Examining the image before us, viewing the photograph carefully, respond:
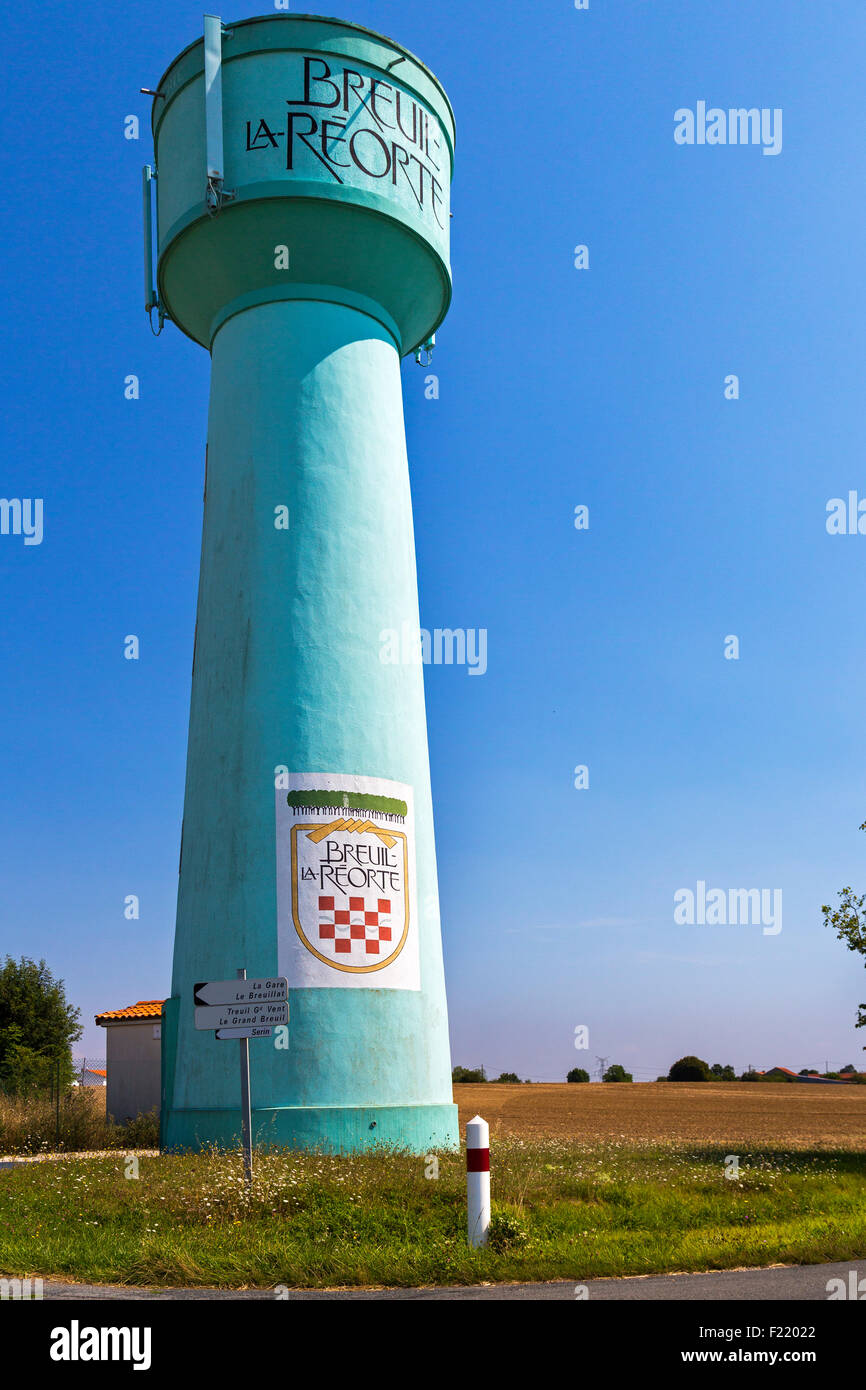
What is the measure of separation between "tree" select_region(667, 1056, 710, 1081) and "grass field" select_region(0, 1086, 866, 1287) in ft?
196

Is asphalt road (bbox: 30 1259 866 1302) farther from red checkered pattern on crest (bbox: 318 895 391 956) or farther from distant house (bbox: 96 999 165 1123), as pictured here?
distant house (bbox: 96 999 165 1123)

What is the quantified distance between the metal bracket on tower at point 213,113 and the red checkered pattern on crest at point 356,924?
33.8 ft

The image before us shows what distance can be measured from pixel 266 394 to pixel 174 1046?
9.78 metres

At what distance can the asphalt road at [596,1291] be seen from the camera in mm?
7664

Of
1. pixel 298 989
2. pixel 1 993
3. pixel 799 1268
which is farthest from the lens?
pixel 1 993

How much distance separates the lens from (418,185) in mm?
19094

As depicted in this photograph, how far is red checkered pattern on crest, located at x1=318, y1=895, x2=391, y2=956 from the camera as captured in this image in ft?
52.9

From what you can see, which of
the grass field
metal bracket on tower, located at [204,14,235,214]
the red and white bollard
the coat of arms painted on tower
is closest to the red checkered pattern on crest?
the coat of arms painted on tower

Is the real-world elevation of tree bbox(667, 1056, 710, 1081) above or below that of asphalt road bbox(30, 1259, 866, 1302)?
below

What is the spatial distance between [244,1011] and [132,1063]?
1607 cm

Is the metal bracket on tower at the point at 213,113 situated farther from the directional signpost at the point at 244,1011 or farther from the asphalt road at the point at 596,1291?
the asphalt road at the point at 596,1291

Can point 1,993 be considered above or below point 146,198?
below
